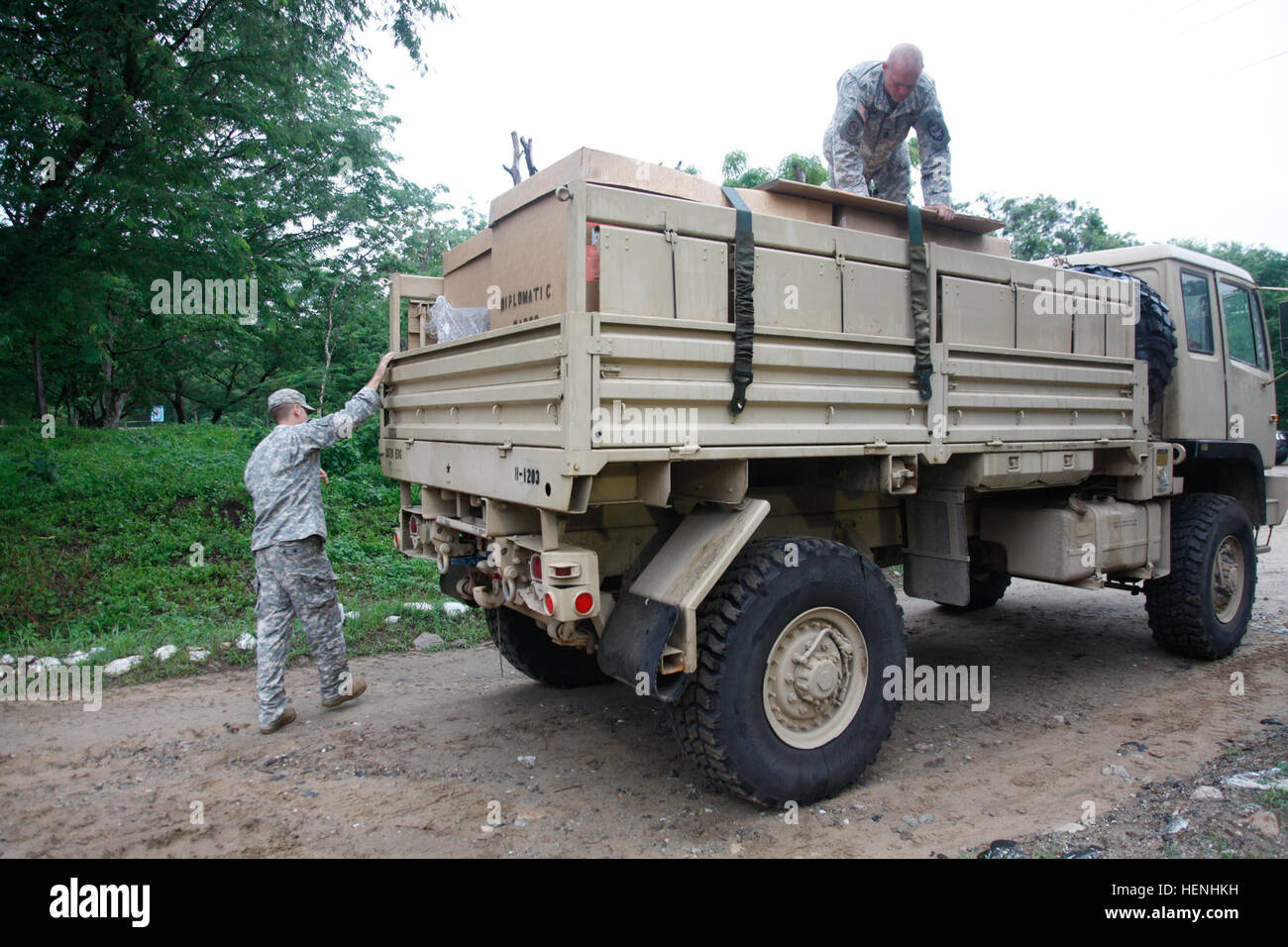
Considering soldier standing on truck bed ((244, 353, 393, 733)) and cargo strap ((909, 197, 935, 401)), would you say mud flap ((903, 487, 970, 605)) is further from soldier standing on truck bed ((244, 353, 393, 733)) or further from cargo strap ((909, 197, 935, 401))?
soldier standing on truck bed ((244, 353, 393, 733))

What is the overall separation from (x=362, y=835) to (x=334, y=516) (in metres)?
6.43

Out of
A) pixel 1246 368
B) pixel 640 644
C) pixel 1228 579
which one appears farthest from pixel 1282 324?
pixel 640 644

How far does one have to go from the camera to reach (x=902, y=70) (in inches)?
195

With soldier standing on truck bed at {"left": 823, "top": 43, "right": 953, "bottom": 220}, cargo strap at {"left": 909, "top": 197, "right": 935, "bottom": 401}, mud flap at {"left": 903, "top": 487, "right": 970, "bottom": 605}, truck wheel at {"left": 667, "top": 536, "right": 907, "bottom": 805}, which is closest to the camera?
truck wheel at {"left": 667, "top": 536, "right": 907, "bottom": 805}

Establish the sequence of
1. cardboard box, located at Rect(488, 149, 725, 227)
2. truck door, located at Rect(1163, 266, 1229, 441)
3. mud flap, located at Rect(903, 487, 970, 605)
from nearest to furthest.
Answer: cardboard box, located at Rect(488, 149, 725, 227)
mud flap, located at Rect(903, 487, 970, 605)
truck door, located at Rect(1163, 266, 1229, 441)

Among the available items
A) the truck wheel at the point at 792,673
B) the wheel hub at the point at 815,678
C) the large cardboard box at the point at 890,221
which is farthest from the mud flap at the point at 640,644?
the large cardboard box at the point at 890,221

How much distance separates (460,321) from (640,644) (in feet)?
6.73

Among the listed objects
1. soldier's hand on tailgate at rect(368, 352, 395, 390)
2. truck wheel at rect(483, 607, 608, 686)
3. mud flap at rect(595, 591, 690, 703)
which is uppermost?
soldier's hand on tailgate at rect(368, 352, 395, 390)

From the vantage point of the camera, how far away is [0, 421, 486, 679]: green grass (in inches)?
240

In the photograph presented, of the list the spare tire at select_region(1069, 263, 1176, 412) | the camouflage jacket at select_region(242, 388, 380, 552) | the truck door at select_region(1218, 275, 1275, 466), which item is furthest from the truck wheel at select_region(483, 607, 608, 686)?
the truck door at select_region(1218, 275, 1275, 466)

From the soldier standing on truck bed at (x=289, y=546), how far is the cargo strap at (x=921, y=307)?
2811 millimetres

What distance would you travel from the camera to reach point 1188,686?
5.13 meters

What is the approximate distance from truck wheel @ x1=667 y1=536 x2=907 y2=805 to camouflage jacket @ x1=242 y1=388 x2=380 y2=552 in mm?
2346

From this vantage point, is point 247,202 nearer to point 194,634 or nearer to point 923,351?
point 194,634
